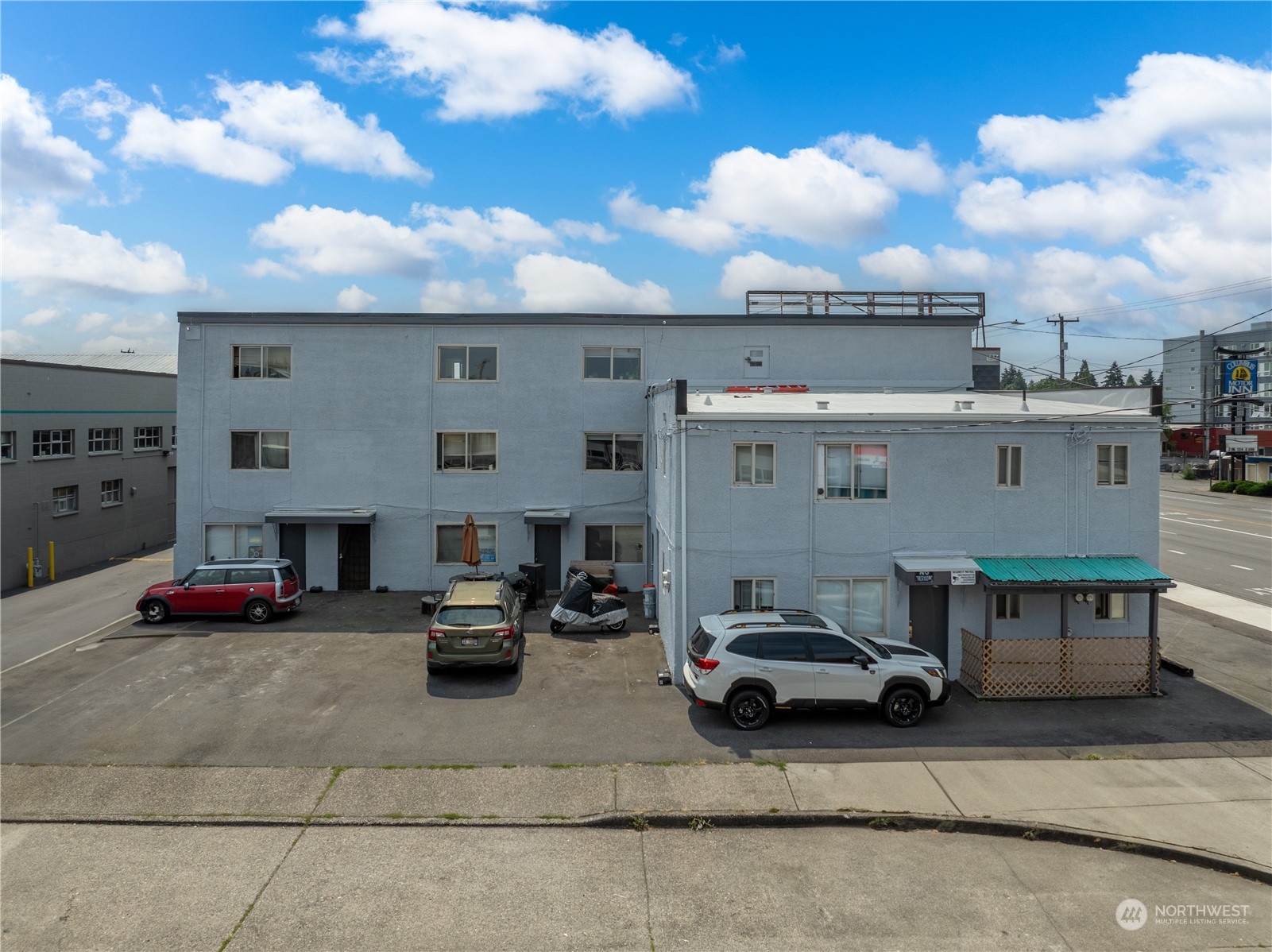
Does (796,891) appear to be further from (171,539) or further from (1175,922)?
(171,539)

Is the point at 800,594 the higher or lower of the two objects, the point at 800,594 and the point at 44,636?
the higher

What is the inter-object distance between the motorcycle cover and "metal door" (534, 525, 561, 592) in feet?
14.5

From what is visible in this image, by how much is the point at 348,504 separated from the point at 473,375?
5421mm

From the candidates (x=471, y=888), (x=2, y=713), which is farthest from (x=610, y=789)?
(x=2, y=713)

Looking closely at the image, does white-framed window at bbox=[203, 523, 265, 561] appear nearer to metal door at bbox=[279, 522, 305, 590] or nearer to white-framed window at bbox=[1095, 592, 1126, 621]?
metal door at bbox=[279, 522, 305, 590]

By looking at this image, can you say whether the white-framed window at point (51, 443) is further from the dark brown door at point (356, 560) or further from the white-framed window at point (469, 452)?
the white-framed window at point (469, 452)

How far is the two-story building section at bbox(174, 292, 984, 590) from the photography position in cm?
2380

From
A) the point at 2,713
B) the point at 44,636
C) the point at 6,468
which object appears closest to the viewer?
the point at 2,713

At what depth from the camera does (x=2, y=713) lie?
13852 millimetres

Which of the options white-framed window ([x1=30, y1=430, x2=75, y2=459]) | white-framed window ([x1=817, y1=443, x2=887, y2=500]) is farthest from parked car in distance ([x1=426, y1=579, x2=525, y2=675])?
white-framed window ([x1=30, y1=430, x2=75, y2=459])

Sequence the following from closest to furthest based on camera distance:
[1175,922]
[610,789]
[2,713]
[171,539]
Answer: [1175,922] < [610,789] < [2,713] < [171,539]

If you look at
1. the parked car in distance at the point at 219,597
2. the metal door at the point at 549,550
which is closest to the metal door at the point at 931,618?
the metal door at the point at 549,550

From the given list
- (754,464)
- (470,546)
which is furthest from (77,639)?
(754,464)

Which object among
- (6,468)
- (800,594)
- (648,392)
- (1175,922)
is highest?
(648,392)
